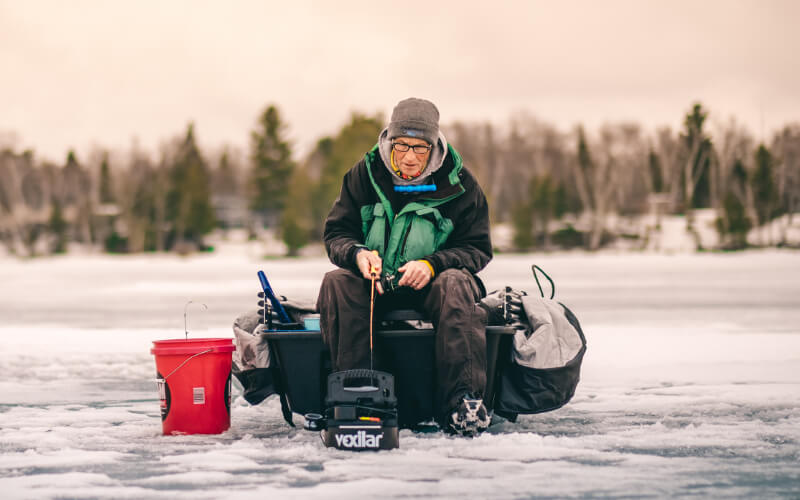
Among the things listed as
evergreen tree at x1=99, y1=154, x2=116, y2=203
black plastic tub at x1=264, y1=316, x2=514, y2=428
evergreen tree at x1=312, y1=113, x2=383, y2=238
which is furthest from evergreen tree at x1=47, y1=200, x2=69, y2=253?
black plastic tub at x1=264, y1=316, x2=514, y2=428

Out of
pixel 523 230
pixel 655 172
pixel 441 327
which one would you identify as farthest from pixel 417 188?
pixel 655 172

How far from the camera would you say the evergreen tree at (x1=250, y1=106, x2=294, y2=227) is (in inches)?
2505

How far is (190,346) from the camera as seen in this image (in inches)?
136

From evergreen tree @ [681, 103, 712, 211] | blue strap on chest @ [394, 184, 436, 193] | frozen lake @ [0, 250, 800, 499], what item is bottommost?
frozen lake @ [0, 250, 800, 499]

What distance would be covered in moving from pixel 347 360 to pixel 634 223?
53146 mm

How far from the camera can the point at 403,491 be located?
8.15 feet

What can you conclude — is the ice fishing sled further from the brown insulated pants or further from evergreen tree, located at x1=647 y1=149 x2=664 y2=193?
evergreen tree, located at x1=647 y1=149 x2=664 y2=193

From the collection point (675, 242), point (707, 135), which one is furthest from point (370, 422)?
point (675, 242)

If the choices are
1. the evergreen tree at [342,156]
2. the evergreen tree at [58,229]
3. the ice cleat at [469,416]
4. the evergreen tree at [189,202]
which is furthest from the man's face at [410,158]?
the evergreen tree at [58,229]

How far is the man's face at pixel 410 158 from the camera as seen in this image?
3.43m

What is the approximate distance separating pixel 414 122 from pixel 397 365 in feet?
3.21

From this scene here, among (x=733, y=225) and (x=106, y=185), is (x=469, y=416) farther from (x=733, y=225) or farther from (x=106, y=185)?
(x=106, y=185)

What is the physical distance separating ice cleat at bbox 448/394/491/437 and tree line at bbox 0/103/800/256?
3756 centimetres

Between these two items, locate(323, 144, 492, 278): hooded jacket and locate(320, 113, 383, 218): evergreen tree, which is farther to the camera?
locate(320, 113, 383, 218): evergreen tree
